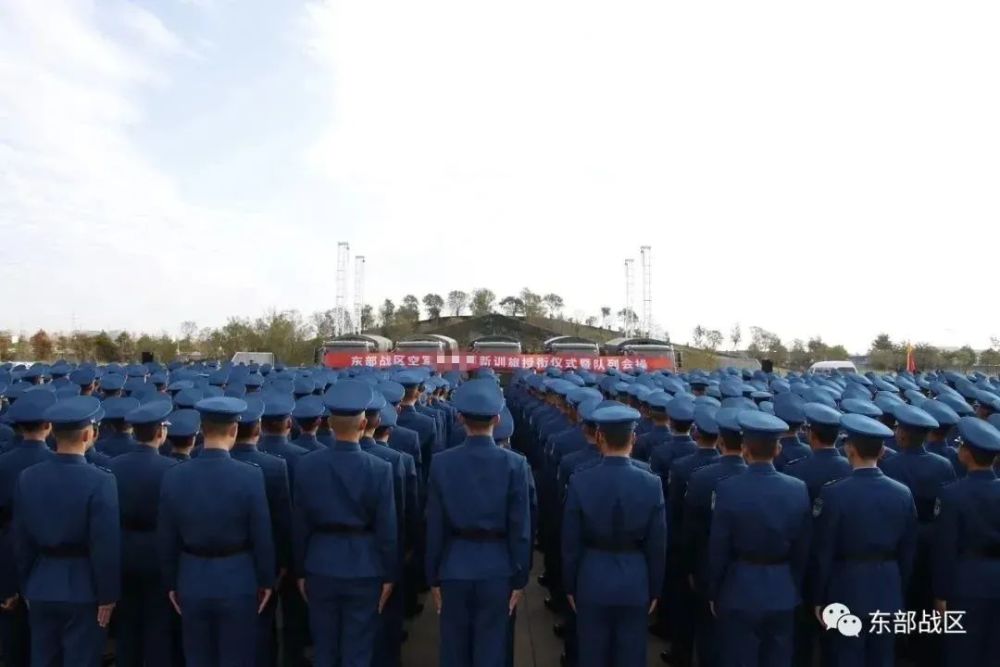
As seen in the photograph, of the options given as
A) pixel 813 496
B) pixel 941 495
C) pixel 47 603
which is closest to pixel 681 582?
pixel 813 496

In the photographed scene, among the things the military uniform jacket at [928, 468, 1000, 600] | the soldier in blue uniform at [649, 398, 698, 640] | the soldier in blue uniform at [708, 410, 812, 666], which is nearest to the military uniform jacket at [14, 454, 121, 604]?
the soldier in blue uniform at [708, 410, 812, 666]

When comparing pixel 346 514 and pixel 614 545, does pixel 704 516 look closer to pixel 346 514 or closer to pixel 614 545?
pixel 614 545

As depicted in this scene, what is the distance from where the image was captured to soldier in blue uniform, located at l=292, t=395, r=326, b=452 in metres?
4.92

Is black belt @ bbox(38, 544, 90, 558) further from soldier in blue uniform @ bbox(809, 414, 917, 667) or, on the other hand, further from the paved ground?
soldier in blue uniform @ bbox(809, 414, 917, 667)

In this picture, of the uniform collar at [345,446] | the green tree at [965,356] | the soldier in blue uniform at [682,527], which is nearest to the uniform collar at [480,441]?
the uniform collar at [345,446]

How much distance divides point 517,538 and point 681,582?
184 cm

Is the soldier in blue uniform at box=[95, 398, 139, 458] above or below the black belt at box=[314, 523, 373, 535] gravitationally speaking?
above

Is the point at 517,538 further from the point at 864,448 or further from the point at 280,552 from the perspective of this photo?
the point at 864,448

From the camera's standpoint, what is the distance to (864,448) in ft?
11.9

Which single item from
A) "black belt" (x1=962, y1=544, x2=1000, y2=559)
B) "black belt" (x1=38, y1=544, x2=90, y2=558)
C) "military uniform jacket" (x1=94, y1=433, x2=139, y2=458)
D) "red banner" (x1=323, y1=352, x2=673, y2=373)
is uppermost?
"red banner" (x1=323, y1=352, x2=673, y2=373)

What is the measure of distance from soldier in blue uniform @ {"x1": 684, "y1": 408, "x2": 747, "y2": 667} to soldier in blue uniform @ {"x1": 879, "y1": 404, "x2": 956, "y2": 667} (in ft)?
3.70

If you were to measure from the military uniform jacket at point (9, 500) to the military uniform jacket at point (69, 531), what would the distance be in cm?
61

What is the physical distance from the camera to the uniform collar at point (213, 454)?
11.7 feet
